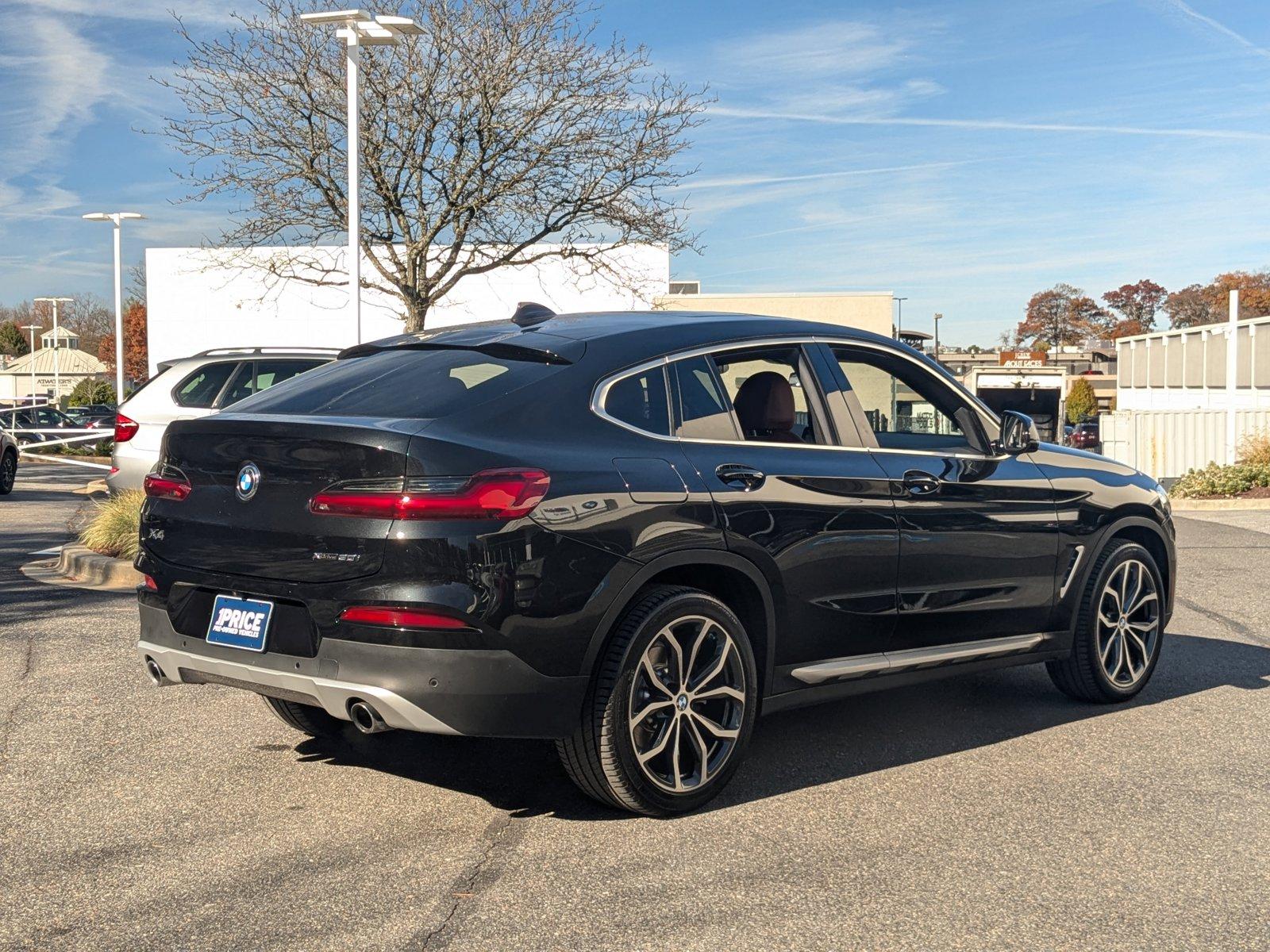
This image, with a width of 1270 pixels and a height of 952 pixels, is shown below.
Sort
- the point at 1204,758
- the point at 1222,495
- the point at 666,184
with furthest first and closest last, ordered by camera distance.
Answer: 1. the point at 666,184
2. the point at 1222,495
3. the point at 1204,758

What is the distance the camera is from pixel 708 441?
16.8 feet

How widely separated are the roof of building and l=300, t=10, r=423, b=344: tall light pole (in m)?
116

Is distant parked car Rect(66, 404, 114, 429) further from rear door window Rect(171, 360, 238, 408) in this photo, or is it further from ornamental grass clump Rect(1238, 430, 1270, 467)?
ornamental grass clump Rect(1238, 430, 1270, 467)

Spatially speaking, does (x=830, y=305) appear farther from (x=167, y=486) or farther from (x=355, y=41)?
(x=167, y=486)

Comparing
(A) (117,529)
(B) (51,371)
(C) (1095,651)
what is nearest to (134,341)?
(B) (51,371)

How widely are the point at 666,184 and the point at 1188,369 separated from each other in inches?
1783

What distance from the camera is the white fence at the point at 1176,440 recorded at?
29.4m

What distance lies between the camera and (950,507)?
588cm

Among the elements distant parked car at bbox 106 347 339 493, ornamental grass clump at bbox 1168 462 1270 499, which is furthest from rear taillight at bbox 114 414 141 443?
ornamental grass clump at bbox 1168 462 1270 499

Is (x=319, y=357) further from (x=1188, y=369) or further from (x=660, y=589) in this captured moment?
(x=1188, y=369)

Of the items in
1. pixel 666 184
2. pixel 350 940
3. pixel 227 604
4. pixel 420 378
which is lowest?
pixel 350 940

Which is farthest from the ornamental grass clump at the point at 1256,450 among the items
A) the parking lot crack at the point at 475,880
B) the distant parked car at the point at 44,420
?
the distant parked car at the point at 44,420

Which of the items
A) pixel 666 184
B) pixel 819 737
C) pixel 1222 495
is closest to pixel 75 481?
pixel 666 184

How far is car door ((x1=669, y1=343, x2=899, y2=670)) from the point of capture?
511 cm
